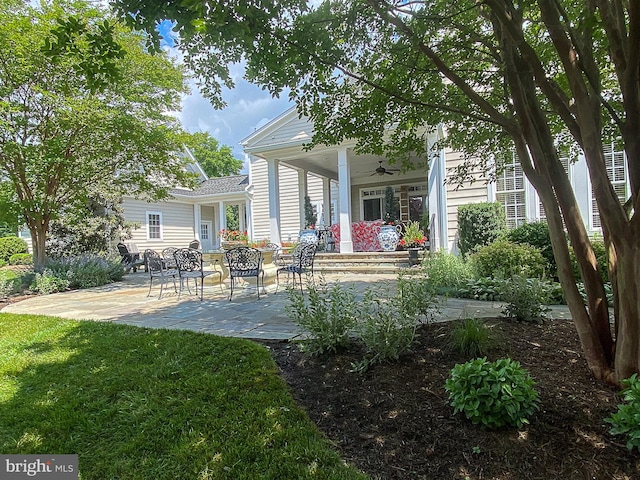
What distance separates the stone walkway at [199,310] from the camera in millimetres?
4367

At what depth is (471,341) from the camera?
9.84 feet

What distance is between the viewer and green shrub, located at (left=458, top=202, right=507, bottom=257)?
8.38 meters

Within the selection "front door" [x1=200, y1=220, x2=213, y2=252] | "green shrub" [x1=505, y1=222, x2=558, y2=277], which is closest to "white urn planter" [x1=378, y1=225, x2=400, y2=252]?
"green shrub" [x1=505, y1=222, x2=558, y2=277]

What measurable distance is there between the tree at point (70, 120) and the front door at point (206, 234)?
11.1 metres

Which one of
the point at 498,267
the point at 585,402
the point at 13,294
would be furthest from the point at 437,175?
the point at 13,294

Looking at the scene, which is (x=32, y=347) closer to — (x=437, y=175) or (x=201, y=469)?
(x=201, y=469)

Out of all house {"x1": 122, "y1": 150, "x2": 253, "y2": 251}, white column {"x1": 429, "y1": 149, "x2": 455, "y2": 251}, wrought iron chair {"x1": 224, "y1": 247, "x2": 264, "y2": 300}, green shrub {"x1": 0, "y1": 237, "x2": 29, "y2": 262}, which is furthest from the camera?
green shrub {"x1": 0, "y1": 237, "x2": 29, "y2": 262}

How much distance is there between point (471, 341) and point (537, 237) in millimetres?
5700

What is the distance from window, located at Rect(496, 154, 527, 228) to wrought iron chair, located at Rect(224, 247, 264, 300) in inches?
248

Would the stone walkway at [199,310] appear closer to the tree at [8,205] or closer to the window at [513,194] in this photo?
the tree at [8,205]

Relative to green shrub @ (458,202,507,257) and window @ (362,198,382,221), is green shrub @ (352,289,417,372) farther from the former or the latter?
window @ (362,198,382,221)

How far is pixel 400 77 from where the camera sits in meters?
3.46

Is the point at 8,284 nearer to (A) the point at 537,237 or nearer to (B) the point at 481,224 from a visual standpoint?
(B) the point at 481,224

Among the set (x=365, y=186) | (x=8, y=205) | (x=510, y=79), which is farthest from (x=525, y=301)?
(x=365, y=186)
